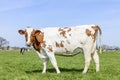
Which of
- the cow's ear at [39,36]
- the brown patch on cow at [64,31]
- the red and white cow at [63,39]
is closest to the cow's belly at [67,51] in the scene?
the red and white cow at [63,39]

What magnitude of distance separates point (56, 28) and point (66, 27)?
47 centimetres

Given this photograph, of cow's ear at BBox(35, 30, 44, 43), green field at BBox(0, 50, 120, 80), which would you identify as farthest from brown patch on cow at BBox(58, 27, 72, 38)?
green field at BBox(0, 50, 120, 80)

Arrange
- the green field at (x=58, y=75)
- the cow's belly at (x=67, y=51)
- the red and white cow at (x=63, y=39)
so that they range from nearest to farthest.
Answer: the green field at (x=58, y=75) → the red and white cow at (x=63, y=39) → the cow's belly at (x=67, y=51)

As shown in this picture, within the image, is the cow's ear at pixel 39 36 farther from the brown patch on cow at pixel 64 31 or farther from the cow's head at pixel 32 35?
the brown patch on cow at pixel 64 31

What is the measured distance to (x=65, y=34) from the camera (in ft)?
47.9

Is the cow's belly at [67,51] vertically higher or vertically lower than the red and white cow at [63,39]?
lower

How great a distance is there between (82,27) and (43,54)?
223cm

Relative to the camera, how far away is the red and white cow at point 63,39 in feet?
47.7

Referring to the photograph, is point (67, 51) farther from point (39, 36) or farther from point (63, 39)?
point (39, 36)

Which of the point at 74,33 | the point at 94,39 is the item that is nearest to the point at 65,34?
the point at 74,33

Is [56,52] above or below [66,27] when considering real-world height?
below

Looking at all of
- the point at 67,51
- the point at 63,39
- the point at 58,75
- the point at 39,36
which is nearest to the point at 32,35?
the point at 39,36

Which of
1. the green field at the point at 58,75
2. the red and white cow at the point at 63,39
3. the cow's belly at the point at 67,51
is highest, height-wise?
the red and white cow at the point at 63,39

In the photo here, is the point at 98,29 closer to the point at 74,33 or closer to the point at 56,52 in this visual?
the point at 74,33
